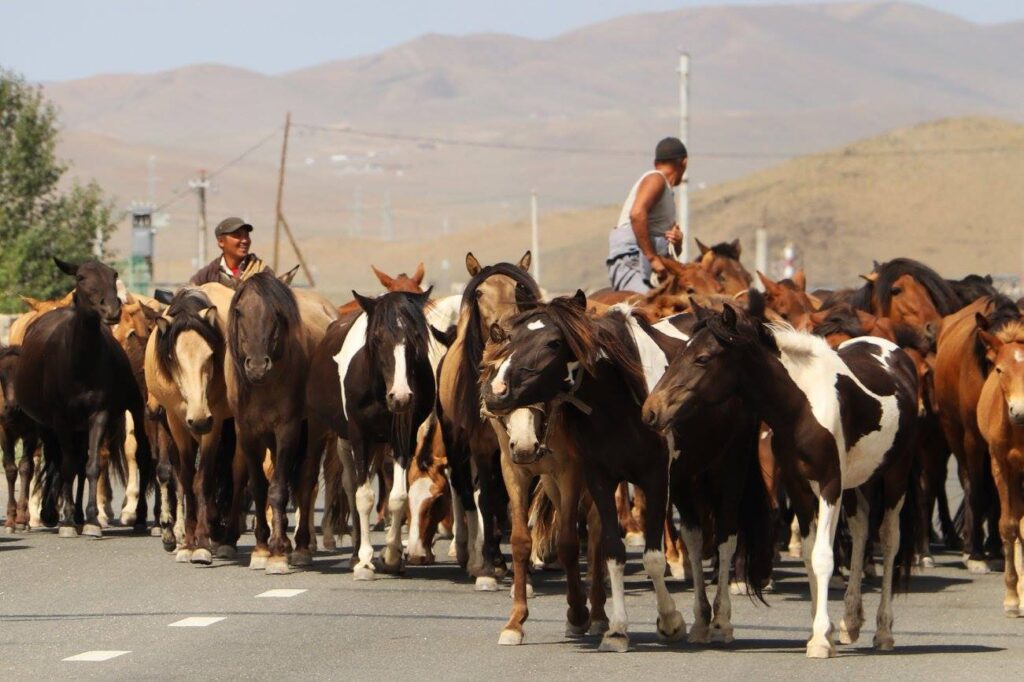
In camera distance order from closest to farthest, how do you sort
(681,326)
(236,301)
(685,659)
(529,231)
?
(685,659) → (681,326) → (236,301) → (529,231)

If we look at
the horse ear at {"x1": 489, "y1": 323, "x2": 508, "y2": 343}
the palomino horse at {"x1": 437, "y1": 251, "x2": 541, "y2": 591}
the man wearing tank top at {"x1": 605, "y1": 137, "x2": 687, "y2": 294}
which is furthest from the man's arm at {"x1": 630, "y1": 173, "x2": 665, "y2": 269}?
the horse ear at {"x1": 489, "y1": 323, "x2": 508, "y2": 343}

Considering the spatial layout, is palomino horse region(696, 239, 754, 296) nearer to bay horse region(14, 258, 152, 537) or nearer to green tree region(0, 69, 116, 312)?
bay horse region(14, 258, 152, 537)

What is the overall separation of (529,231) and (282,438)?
12884 cm

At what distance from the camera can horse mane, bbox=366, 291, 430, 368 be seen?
13859mm

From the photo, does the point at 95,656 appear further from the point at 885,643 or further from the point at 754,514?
the point at 885,643

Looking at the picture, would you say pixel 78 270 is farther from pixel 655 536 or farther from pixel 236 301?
pixel 655 536

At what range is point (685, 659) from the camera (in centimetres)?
1042

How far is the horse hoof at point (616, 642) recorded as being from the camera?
10570 millimetres

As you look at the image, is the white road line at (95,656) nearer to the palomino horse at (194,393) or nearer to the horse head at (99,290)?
the palomino horse at (194,393)

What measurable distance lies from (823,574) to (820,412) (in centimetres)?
90

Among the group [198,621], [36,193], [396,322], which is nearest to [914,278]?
[396,322]

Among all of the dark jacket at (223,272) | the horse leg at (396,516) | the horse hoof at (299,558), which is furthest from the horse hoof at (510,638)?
the dark jacket at (223,272)

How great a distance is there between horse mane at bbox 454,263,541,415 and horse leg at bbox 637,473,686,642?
7.64 feet

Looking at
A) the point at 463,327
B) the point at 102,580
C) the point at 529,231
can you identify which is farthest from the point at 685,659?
the point at 529,231
